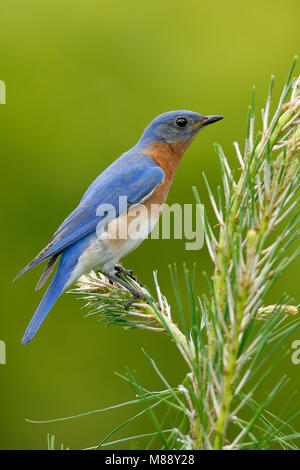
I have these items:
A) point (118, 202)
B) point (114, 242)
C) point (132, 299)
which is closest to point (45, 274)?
point (114, 242)

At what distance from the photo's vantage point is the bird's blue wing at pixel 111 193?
3.68m

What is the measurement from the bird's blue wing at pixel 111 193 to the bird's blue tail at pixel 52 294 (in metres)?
0.14

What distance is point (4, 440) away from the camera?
430 cm

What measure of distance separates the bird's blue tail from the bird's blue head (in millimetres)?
1027

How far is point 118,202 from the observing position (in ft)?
12.5

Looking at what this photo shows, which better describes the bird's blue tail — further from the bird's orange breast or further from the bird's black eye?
the bird's black eye

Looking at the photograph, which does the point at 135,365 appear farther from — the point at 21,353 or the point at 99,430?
the point at 21,353

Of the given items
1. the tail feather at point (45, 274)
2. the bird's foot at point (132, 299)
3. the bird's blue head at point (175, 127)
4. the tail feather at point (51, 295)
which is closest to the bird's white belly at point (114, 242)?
the tail feather at point (51, 295)

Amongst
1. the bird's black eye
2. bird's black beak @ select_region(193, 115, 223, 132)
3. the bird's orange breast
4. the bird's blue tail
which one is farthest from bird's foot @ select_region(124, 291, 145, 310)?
the bird's black eye

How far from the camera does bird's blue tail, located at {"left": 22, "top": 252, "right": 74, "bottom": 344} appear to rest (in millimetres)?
3210

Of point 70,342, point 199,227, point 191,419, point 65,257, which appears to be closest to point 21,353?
point 70,342

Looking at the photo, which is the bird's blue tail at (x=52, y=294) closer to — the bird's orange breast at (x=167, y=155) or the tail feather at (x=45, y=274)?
the tail feather at (x=45, y=274)

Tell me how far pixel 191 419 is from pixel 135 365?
8.65ft

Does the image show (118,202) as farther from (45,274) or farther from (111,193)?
(45,274)
